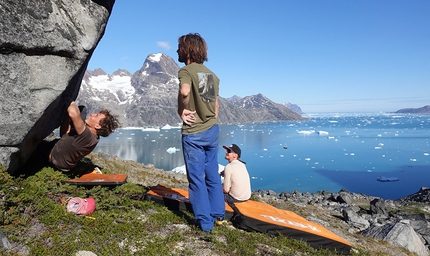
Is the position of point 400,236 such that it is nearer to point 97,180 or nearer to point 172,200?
point 172,200

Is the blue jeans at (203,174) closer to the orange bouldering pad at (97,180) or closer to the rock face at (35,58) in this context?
the orange bouldering pad at (97,180)

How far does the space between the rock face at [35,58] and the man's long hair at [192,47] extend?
262 cm

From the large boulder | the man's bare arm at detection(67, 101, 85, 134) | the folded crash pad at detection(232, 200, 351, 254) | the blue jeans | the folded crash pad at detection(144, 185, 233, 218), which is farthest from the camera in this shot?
the large boulder

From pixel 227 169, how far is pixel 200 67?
296 centimetres

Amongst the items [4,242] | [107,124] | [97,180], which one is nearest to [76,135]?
[107,124]

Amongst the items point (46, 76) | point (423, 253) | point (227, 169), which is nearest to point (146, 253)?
point (227, 169)

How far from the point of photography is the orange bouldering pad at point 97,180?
267 inches

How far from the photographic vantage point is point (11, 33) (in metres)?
5.57

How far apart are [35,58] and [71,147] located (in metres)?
2.05

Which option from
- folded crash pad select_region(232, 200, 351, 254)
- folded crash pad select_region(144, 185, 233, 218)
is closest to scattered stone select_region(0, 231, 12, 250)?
folded crash pad select_region(144, 185, 233, 218)

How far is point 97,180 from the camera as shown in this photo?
23.0ft

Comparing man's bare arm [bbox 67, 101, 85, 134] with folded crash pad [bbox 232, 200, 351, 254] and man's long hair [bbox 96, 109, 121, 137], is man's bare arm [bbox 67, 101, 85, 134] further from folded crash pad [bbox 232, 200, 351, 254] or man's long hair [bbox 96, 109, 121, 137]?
folded crash pad [bbox 232, 200, 351, 254]

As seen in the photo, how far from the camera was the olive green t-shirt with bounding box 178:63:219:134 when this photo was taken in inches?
207

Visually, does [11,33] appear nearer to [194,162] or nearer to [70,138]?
[70,138]
